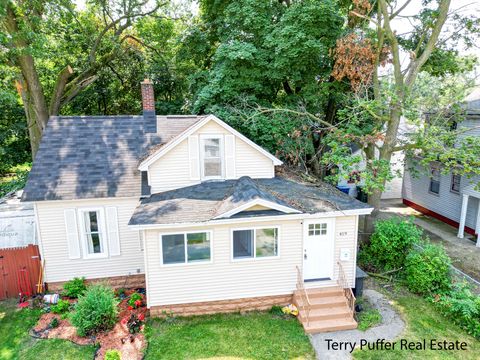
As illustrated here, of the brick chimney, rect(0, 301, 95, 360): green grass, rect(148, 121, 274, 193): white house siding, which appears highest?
the brick chimney

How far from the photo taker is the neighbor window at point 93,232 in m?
11.8

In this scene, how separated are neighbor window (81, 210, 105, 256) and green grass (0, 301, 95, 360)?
2614 mm

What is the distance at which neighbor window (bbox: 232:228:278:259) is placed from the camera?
34.1 ft

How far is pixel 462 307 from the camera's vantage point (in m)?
10.1

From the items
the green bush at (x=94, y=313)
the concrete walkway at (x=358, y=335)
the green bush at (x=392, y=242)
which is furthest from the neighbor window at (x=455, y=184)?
the green bush at (x=94, y=313)

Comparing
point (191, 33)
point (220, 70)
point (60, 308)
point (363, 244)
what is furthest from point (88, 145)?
point (363, 244)

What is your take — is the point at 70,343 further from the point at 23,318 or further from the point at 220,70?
the point at 220,70

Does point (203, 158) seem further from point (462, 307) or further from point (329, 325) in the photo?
point (462, 307)

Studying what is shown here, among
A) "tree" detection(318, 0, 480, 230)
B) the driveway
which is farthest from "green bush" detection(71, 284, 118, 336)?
the driveway

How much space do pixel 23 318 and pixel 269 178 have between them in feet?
31.4

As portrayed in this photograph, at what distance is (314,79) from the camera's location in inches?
642

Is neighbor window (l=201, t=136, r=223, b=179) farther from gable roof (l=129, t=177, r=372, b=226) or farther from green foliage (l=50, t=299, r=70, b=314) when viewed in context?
green foliage (l=50, t=299, r=70, b=314)

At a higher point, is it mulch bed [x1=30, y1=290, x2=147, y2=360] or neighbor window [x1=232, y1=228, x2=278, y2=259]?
neighbor window [x1=232, y1=228, x2=278, y2=259]

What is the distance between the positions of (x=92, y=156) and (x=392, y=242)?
12.1 metres
